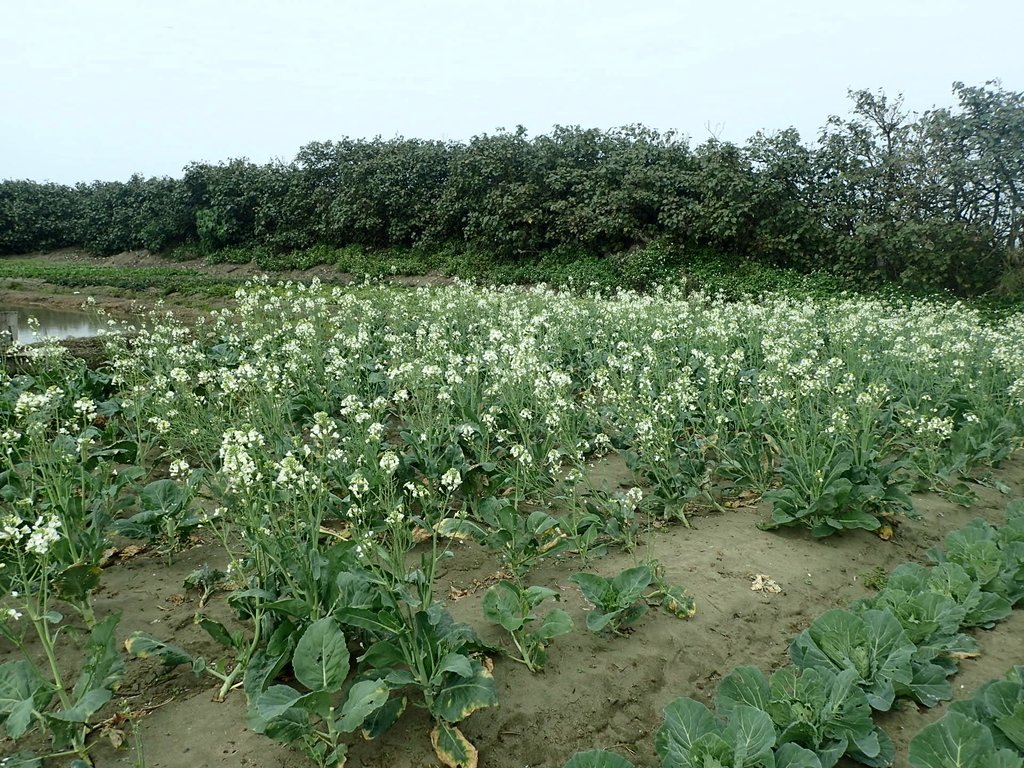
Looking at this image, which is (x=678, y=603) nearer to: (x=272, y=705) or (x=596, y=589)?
(x=596, y=589)

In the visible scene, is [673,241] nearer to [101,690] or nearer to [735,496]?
[735,496]

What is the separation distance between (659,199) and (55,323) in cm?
1654

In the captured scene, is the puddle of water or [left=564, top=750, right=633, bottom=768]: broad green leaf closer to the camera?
[left=564, top=750, right=633, bottom=768]: broad green leaf

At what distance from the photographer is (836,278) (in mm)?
18281

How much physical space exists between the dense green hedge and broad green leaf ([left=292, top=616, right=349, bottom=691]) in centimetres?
1783

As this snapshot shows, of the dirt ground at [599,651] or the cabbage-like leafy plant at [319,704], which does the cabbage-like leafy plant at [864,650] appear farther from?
the cabbage-like leafy plant at [319,704]

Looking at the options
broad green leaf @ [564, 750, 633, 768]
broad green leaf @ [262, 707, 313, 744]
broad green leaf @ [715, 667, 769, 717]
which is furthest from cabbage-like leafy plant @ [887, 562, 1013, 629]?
broad green leaf @ [262, 707, 313, 744]

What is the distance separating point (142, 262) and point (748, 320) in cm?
3351

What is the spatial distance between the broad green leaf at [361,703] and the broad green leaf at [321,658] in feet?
0.26

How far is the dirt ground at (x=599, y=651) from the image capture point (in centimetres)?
278

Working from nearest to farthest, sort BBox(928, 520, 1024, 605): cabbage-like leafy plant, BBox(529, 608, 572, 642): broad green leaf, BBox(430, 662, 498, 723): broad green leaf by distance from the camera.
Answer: BBox(430, 662, 498, 723): broad green leaf < BBox(529, 608, 572, 642): broad green leaf < BBox(928, 520, 1024, 605): cabbage-like leafy plant

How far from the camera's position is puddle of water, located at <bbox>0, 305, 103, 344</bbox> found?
15.3 metres

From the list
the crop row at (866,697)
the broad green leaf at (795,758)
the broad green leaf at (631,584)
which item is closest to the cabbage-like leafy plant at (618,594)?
the broad green leaf at (631,584)

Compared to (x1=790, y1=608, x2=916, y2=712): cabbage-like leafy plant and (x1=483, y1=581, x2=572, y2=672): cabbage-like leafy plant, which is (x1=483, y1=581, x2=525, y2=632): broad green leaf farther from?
(x1=790, y1=608, x2=916, y2=712): cabbage-like leafy plant
